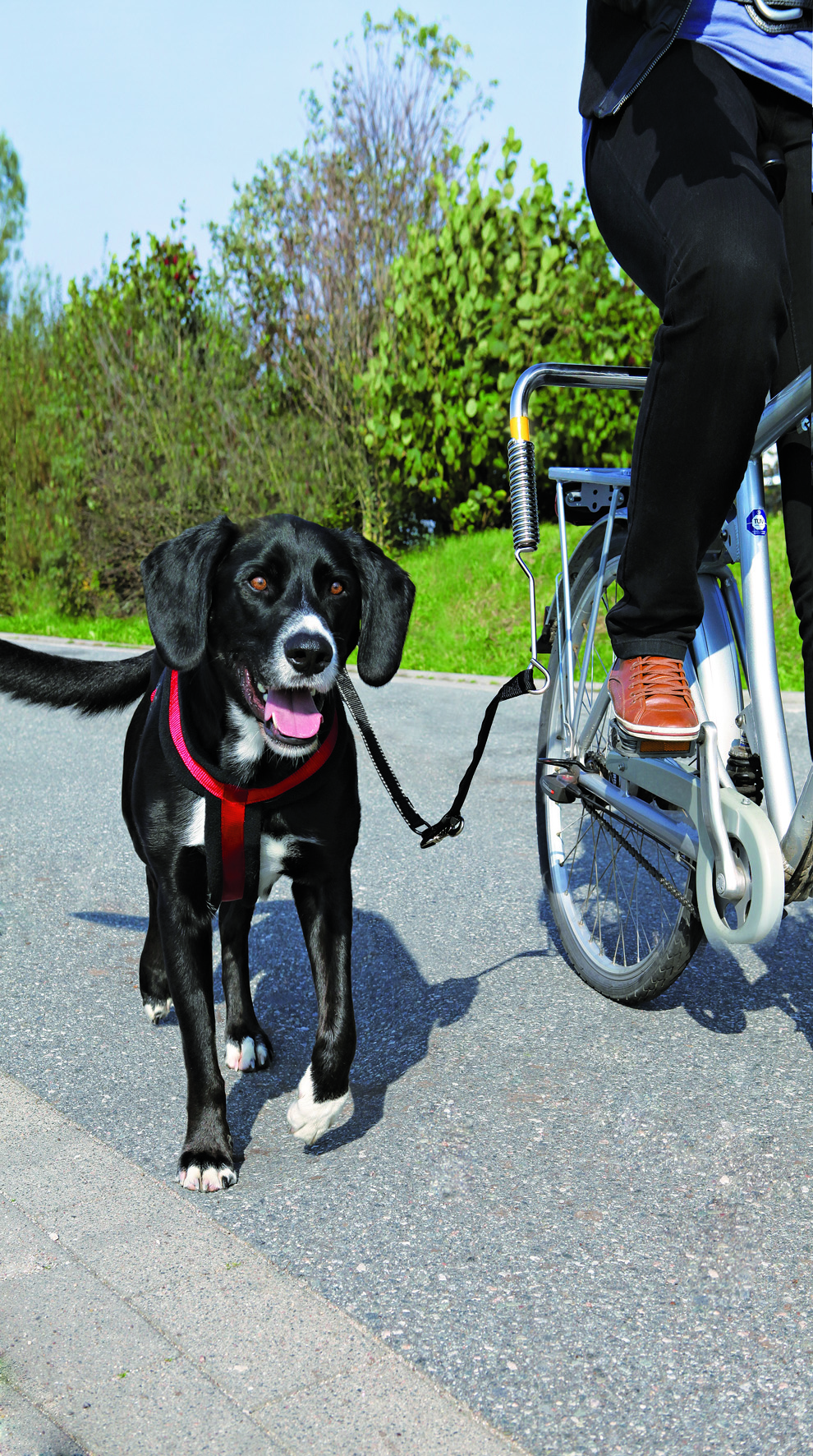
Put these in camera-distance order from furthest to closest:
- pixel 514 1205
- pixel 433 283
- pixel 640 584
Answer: pixel 433 283
pixel 640 584
pixel 514 1205

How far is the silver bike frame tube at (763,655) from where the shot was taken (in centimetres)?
244

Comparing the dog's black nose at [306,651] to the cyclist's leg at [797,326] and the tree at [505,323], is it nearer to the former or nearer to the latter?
the cyclist's leg at [797,326]

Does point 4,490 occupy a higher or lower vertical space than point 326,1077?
higher

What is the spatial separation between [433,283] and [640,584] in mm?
12161

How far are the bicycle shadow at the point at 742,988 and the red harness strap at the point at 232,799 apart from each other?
1.21 metres

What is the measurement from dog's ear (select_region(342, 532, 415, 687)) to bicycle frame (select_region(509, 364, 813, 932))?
12.3 inches

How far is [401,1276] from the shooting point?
212 centimetres

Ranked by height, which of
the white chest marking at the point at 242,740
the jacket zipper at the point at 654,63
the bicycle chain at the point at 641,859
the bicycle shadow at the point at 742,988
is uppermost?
the jacket zipper at the point at 654,63

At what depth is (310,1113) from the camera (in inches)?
99.7

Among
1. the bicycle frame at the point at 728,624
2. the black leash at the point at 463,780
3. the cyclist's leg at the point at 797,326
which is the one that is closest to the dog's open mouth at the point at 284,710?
the black leash at the point at 463,780

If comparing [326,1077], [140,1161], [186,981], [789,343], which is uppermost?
[789,343]

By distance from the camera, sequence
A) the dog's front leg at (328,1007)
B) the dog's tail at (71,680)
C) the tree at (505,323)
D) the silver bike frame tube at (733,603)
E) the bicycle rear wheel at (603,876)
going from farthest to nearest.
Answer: the tree at (505,323) → the dog's tail at (71,680) → the bicycle rear wheel at (603,876) → the silver bike frame tube at (733,603) → the dog's front leg at (328,1007)

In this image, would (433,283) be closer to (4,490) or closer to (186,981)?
(4,490)

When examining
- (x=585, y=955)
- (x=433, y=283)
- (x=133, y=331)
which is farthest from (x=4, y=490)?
→ (x=585, y=955)
